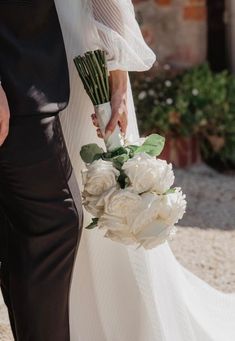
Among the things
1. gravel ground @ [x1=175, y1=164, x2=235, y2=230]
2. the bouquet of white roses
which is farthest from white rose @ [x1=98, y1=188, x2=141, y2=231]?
gravel ground @ [x1=175, y1=164, x2=235, y2=230]

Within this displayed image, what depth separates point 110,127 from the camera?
2.60m

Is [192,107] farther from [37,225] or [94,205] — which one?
[37,225]

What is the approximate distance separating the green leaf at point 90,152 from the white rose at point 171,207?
24 centimetres

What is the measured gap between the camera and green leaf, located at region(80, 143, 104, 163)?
2594mm

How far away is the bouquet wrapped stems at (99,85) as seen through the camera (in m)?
2.55

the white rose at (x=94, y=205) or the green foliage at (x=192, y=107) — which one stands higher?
the white rose at (x=94, y=205)

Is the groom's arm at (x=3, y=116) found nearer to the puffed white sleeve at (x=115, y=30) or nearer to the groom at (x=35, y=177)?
the groom at (x=35, y=177)

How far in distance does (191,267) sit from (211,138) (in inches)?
79.0

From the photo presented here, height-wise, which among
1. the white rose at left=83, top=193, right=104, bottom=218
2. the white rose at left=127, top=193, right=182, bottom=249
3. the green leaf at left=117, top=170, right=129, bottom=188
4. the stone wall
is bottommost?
the stone wall

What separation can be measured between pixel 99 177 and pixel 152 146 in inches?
9.4

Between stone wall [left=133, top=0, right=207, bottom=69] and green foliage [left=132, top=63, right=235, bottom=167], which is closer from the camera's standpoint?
green foliage [left=132, top=63, right=235, bottom=167]

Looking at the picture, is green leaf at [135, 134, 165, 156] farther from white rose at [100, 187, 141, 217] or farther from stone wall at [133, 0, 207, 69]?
stone wall at [133, 0, 207, 69]

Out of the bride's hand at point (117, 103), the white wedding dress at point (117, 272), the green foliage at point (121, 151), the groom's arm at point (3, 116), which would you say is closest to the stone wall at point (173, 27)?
the white wedding dress at point (117, 272)

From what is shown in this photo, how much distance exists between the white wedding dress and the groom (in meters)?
0.22
